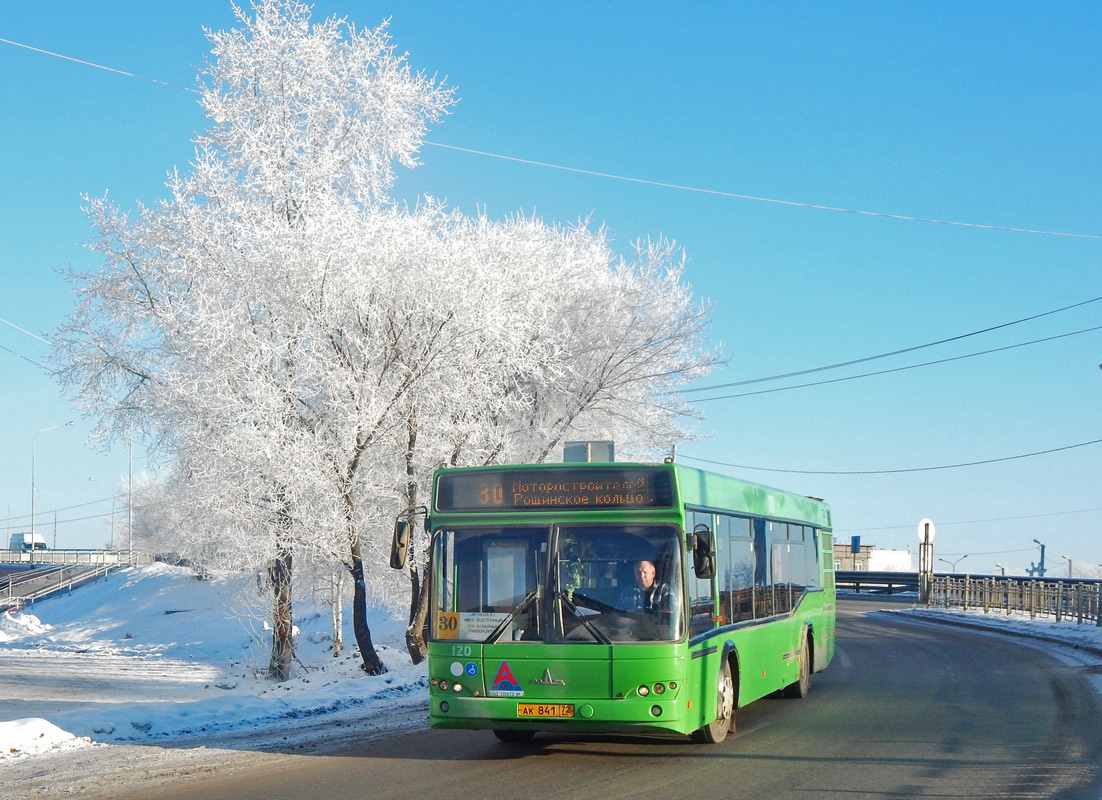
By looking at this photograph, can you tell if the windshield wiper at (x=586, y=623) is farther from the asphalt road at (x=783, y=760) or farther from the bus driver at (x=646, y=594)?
the asphalt road at (x=783, y=760)

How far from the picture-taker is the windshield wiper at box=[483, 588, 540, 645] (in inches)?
378

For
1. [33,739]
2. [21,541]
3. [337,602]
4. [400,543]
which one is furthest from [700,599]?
[21,541]

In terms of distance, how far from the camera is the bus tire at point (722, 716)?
10539 mm

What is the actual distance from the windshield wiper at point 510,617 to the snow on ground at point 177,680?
3.39 metres

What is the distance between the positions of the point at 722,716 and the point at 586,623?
2.21m

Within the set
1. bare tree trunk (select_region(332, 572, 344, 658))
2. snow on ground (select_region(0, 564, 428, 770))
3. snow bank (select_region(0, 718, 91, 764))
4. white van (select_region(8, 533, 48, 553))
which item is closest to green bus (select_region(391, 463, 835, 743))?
snow on ground (select_region(0, 564, 428, 770))

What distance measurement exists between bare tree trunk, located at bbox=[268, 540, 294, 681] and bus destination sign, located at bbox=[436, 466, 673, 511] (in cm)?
987

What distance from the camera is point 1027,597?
3444 centimetres

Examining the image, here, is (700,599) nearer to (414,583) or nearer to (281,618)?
(414,583)

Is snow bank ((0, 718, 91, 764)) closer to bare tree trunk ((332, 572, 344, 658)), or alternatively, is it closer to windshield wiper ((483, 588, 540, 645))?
windshield wiper ((483, 588, 540, 645))

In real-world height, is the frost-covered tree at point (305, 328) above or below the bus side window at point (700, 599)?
above

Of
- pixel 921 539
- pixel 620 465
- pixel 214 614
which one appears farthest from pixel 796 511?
pixel 214 614

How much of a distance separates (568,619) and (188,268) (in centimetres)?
1183

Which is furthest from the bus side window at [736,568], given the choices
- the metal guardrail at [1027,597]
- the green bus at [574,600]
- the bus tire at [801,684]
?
the metal guardrail at [1027,597]
